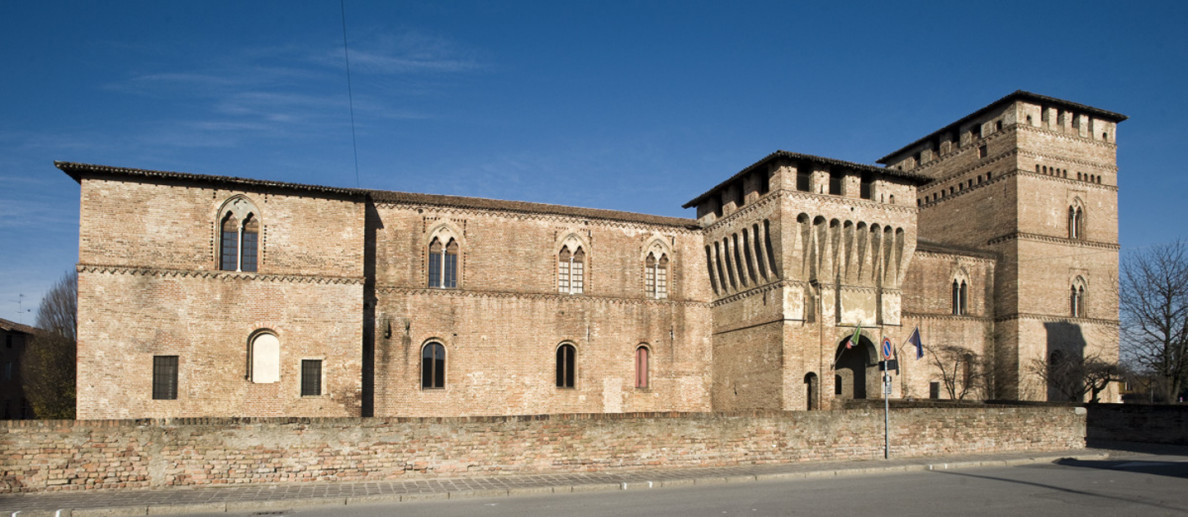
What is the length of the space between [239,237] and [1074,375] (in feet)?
119

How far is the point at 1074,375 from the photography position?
3694 centimetres

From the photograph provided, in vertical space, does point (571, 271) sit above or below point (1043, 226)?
below

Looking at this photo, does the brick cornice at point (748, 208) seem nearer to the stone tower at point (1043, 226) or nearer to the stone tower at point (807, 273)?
the stone tower at point (807, 273)

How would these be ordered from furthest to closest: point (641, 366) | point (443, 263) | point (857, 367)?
point (641, 366)
point (857, 367)
point (443, 263)

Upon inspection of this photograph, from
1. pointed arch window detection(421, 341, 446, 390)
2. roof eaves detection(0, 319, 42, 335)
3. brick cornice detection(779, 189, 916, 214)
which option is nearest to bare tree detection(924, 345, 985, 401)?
brick cornice detection(779, 189, 916, 214)

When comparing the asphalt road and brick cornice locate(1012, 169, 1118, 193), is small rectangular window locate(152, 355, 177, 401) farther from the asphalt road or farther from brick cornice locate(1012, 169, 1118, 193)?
brick cornice locate(1012, 169, 1118, 193)

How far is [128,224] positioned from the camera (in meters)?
25.8

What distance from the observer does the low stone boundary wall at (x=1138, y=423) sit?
28.0m

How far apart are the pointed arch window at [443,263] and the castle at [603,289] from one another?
0.09 meters

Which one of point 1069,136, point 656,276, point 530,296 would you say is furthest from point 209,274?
point 1069,136

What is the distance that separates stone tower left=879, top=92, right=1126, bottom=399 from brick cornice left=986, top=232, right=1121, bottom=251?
5 cm

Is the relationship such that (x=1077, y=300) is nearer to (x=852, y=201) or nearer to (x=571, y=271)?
(x=852, y=201)

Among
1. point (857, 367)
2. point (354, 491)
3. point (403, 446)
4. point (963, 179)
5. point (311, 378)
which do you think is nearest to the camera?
point (354, 491)

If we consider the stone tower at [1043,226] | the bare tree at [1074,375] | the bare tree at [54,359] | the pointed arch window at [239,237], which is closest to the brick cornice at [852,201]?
the stone tower at [1043,226]
